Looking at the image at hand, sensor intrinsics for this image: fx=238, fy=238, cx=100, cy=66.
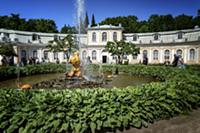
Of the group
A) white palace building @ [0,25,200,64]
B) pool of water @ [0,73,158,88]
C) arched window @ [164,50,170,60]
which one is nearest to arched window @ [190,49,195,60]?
white palace building @ [0,25,200,64]

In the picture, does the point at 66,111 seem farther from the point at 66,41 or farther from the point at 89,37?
the point at 89,37

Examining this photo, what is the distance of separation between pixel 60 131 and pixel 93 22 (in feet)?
211

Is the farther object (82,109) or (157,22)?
(157,22)

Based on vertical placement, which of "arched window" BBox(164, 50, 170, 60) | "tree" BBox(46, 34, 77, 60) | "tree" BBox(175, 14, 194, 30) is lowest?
"arched window" BBox(164, 50, 170, 60)

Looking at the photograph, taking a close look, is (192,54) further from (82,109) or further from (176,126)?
(82,109)

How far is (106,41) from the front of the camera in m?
43.5

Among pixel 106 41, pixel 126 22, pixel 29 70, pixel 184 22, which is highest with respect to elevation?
pixel 126 22

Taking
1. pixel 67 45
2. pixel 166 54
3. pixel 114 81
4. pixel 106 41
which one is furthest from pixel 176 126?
pixel 106 41

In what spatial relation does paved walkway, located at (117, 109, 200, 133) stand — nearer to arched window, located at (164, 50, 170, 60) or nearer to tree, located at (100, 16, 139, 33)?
arched window, located at (164, 50, 170, 60)

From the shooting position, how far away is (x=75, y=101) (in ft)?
18.1

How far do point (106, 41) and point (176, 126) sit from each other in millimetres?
37838

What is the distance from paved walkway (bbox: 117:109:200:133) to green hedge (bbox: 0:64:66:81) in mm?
12706

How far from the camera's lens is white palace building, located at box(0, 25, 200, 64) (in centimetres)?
4044

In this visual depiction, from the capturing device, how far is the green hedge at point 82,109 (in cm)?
525
